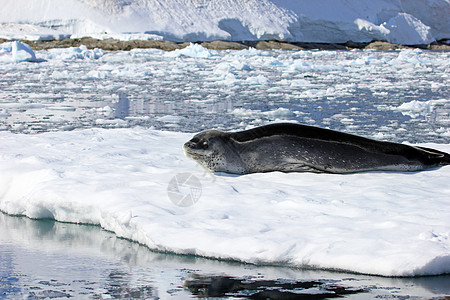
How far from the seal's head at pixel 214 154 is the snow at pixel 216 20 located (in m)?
30.0

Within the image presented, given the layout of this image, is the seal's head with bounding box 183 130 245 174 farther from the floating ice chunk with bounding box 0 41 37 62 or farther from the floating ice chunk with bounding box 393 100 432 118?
the floating ice chunk with bounding box 0 41 37 62

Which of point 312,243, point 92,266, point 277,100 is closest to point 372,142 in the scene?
point 312,243

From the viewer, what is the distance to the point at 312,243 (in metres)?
2.75

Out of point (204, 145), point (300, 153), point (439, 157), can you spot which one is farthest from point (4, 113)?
point (439, 157)

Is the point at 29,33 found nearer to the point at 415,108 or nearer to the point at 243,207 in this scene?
the point at 415,108

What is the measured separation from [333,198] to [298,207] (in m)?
0.30

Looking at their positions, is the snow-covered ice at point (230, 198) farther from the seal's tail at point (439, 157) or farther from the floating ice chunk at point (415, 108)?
the floating ice chunk at point (415, 108)

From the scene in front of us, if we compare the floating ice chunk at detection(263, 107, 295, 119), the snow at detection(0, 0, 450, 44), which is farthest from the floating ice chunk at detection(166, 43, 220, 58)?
the floating ice chunk at detection(263, 107, 295, 119)

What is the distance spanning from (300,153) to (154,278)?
1.99m

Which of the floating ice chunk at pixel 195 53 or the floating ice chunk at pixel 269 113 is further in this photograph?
the floating ice chunk at pixel 195 53

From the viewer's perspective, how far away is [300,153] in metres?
4.27

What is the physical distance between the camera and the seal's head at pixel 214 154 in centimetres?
432

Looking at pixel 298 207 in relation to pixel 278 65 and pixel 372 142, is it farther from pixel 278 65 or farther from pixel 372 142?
pixel 278 65

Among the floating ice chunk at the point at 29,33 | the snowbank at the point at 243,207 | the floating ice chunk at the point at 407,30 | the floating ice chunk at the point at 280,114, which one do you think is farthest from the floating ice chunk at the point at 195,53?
the snowbank at the point at 243,207
